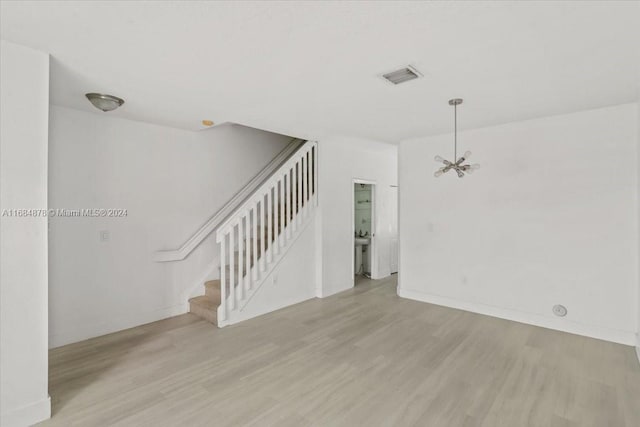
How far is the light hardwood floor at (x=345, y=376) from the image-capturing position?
7.38 feet

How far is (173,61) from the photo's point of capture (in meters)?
2.34

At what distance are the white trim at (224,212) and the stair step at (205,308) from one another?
2.12 feet

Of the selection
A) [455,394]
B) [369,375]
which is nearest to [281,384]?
[369,375]

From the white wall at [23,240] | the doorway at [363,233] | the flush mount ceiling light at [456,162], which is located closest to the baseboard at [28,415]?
the white wall at [23,240]

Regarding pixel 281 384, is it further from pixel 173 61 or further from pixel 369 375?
pixel 173 61

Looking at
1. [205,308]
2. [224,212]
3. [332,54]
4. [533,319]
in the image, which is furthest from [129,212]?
[533,319]

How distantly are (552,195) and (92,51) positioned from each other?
4.80 metres

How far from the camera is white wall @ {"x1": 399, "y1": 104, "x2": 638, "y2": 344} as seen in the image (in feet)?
11.2

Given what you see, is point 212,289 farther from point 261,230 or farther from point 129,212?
point 129,212

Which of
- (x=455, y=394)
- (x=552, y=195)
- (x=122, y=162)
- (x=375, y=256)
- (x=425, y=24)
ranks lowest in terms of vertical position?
(x=455, y=394)

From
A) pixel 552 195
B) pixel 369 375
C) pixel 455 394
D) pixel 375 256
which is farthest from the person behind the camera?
pixel 375 256

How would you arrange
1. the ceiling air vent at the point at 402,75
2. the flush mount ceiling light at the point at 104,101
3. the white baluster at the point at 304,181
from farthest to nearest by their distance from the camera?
the white baluster at the point at 304,181 → the flush mount ceiling light at the point at 104,101 → the ceiling air vent at the point at 402,75

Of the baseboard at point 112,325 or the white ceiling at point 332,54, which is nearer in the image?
the white ceiling at point 332,54

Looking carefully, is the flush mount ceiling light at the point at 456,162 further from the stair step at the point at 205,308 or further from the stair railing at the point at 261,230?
the stair step at the point at 205,308
